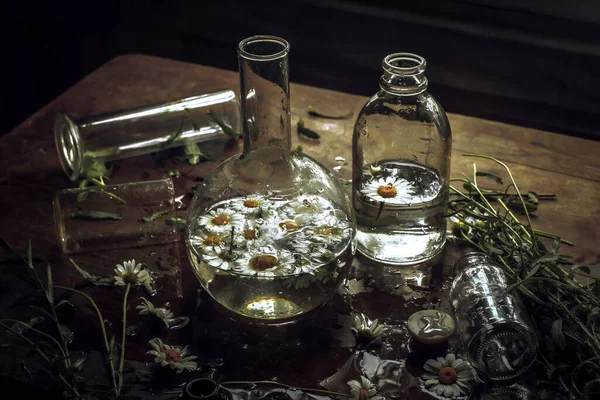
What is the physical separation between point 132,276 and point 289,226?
240mm

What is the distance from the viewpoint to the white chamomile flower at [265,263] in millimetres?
884

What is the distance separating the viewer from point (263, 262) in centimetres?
89

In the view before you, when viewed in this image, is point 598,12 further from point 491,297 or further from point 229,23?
point 491,297

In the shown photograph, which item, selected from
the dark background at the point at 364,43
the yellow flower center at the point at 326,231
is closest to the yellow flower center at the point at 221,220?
the yellow flower center at the point at 326,231

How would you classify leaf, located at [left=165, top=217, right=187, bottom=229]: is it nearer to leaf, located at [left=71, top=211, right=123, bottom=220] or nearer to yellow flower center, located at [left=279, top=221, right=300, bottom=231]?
leaf, located at [left=71, top=211, right=123, bottom=220]

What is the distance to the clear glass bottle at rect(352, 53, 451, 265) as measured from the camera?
1004 millimetres

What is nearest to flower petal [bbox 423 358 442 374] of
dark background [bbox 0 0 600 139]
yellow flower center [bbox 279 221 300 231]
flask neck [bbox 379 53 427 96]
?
yellow flower center [bbox 279 221 300 231]

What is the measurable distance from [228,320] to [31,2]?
207 cm

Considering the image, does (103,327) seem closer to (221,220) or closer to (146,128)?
(221,220)

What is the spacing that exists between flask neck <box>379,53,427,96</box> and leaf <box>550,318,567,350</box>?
336mm

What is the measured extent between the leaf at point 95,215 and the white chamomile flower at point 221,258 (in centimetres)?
29

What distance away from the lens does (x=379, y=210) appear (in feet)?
3.33

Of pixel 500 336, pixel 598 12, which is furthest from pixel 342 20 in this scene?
pixel 500 336

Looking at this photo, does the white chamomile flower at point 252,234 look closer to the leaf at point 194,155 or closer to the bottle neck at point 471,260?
the bottle neck at point 471,260
